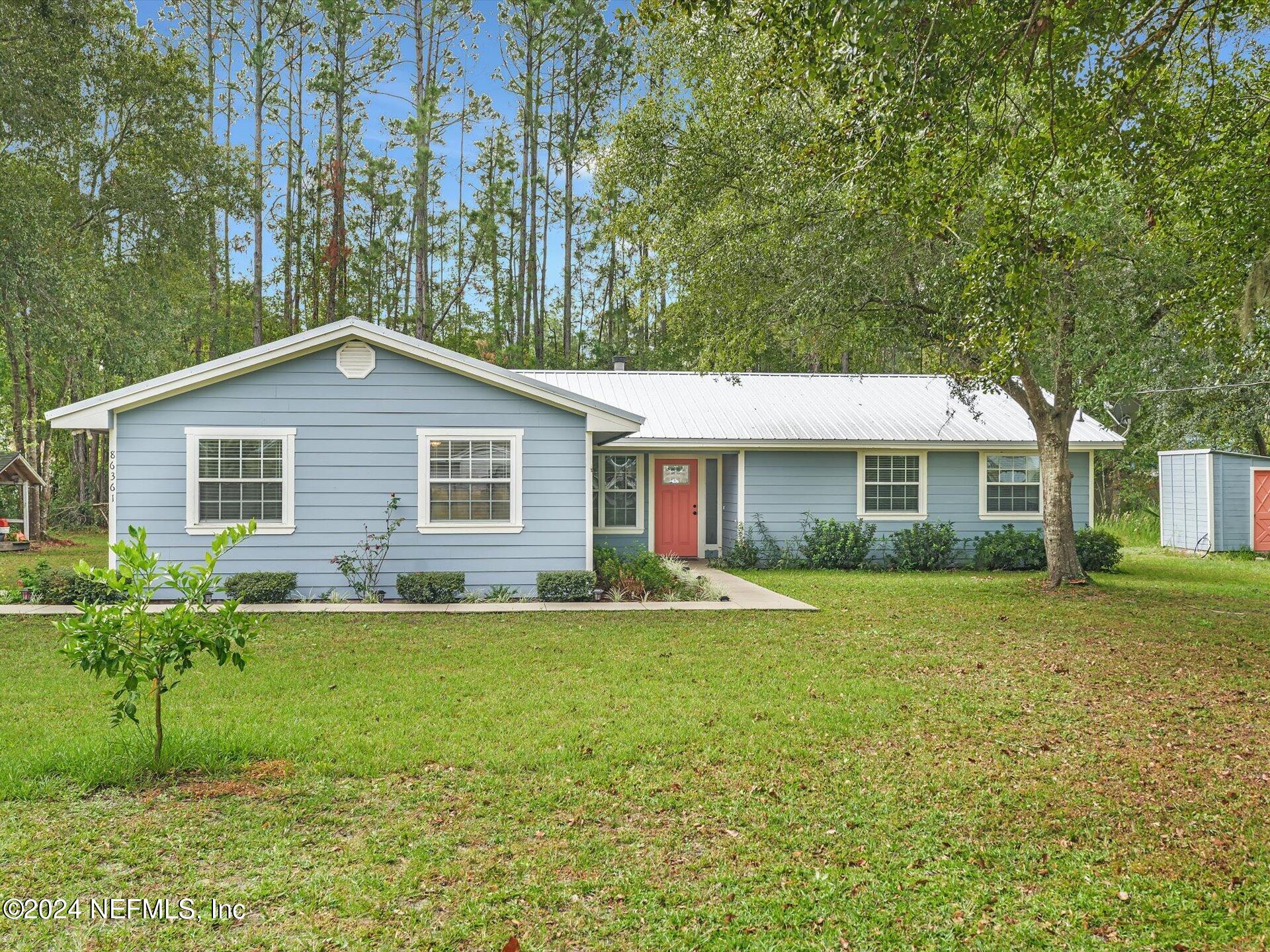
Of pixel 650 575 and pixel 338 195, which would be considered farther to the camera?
pixel 338 195

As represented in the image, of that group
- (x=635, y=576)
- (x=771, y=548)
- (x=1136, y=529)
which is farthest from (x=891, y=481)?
(x=1136, y=529)

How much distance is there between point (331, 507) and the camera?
1149 cm

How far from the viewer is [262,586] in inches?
436

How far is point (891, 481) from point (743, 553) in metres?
3.23

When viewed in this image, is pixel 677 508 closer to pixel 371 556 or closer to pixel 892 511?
pixel 892 511

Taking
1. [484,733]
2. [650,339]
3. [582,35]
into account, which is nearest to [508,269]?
[650,339]

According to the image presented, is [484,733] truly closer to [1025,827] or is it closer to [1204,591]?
[1025,827]

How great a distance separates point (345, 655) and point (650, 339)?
969 inches

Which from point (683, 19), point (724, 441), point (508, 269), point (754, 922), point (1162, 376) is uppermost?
point (508, 269)

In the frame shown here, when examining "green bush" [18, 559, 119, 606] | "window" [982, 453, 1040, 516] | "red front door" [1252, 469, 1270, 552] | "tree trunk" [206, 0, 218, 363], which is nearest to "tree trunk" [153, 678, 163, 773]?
"green bush" [18, 559, 119, 606]

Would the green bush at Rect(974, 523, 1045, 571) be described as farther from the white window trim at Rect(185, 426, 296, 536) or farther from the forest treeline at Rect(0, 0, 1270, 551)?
the white window trim at Rect(185, 426, 296, 536)

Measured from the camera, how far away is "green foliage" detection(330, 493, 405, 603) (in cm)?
1150

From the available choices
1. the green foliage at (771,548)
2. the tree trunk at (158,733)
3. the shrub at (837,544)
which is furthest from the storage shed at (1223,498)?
the tree trunk at (158,733)

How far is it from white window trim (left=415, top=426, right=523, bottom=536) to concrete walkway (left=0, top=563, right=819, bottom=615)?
100 cm
